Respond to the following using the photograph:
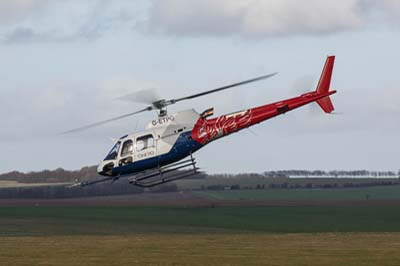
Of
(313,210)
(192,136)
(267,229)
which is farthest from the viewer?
(313,210)

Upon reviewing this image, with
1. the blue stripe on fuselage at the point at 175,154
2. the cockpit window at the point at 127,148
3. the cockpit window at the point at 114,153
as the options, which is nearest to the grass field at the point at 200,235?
the blue stripe on fuselage at the point at 175,154

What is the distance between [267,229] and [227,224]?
22.1ft

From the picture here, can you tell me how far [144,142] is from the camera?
49812 mm

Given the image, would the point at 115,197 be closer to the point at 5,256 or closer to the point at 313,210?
the point at 313,210

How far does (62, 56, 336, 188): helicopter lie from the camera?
4900cm

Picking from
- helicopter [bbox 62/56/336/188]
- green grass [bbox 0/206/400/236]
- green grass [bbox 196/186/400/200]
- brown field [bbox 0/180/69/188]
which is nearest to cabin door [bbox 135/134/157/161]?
helicopter [bbox 62/56/336/188]

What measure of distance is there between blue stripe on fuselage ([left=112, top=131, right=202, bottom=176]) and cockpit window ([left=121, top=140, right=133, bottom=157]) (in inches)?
21.9

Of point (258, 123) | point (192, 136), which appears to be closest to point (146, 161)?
point (192, 136)

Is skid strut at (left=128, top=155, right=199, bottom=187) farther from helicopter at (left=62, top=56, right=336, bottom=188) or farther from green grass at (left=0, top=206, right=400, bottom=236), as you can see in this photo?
green grass at (left=0, top=206, right=400, bottom=236)

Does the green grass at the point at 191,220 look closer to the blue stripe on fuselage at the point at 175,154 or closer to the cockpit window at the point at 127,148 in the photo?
the cockpit window at the point at 127,148

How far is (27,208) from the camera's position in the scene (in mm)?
107562

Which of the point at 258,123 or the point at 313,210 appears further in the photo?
the point at 313,210

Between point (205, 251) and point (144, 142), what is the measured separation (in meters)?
5.94

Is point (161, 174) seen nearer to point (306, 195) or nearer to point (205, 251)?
point (205, 251)
